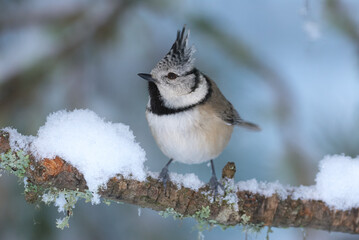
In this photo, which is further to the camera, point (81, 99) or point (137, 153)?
point (81, 99)

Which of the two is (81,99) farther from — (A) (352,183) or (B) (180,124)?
(A) (352,183)

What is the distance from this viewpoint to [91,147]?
1.34 m

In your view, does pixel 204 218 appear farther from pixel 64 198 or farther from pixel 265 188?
pixel 64 198

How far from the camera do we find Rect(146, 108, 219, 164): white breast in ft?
5.82

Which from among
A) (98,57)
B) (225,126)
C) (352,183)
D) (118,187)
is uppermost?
(98,57)

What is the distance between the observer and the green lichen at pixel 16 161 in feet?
4.05

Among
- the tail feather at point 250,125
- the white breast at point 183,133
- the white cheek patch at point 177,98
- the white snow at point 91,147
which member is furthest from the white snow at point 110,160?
the tail feather at point 250,125

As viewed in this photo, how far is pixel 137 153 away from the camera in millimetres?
1379

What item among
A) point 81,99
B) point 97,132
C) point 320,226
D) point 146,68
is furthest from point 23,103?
point 320,226

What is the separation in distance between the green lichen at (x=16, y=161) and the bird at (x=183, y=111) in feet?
2.12

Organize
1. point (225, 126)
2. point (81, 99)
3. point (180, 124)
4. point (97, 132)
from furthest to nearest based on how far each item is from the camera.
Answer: point (81, 99)
point (225, 126)
point (180, 124)
point (97, 132)

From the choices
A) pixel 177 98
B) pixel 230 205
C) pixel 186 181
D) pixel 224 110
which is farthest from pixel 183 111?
pixel 230 205

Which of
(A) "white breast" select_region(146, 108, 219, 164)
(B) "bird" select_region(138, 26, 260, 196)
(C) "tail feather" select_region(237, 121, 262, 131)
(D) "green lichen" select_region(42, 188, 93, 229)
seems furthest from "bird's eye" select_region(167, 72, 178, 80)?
(D) "green lichen" select_region(42, 188, 93, 229)

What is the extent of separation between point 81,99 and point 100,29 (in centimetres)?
37
